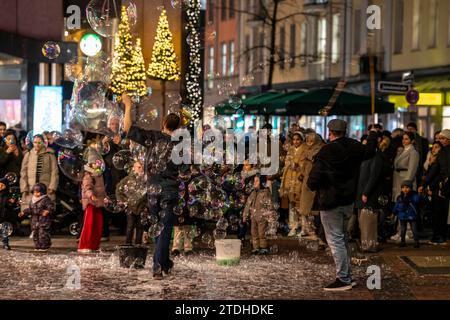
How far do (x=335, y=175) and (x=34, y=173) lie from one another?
6982 mm

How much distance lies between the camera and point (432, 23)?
113ft

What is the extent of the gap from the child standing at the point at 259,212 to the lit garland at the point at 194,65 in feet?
31.0

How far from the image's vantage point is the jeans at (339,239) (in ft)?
38.5

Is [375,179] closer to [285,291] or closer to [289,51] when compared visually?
[285,291]

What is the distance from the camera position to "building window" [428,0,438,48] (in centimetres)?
3428

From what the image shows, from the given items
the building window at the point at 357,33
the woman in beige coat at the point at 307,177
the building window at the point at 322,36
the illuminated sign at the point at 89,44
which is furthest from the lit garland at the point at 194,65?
the building window at the point at 322,36

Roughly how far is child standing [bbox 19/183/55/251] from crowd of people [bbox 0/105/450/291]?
15mm

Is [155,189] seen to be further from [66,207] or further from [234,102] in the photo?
[66,207]

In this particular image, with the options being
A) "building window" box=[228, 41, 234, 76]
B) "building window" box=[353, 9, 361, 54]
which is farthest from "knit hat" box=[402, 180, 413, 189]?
"building window" box=[228, 41, 234, 76]

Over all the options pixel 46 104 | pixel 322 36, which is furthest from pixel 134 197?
pixel 322 36

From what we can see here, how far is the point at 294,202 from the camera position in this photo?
1741cm

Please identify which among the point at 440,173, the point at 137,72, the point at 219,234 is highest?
the point at 137,72

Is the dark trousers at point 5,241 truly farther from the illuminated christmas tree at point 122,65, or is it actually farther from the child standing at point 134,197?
the illuminated christmas tree at point 122,65
